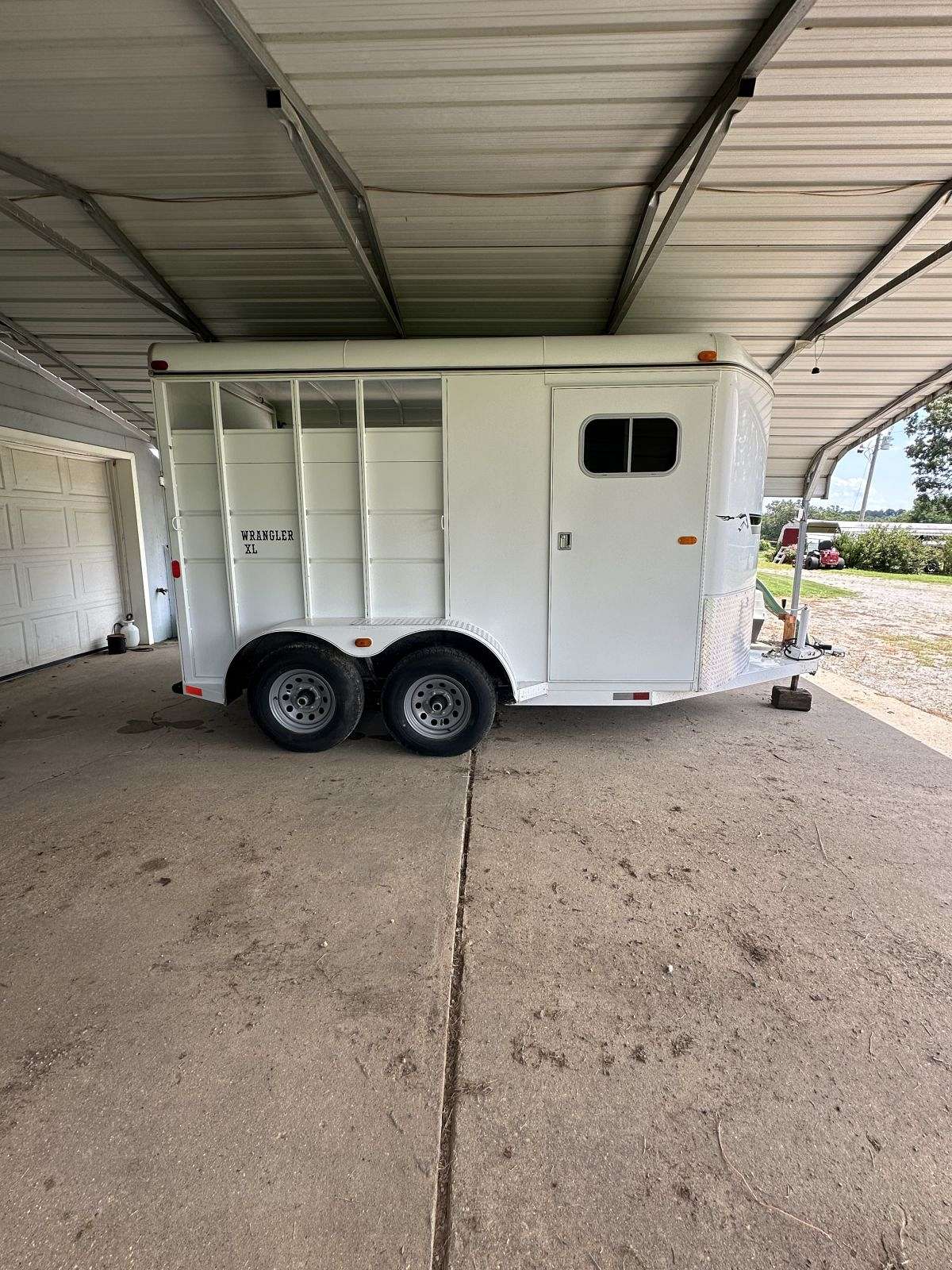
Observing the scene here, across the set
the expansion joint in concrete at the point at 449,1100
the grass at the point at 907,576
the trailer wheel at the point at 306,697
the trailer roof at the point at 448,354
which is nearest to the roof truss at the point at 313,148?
the trailer roof at the point at 448,354

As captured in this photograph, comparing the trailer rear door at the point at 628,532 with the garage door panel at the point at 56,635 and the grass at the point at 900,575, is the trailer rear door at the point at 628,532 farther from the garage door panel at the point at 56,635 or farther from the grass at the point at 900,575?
the grass at the point at 900,575

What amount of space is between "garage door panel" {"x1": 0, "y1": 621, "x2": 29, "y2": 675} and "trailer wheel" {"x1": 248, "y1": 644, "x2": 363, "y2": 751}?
4.24 meters

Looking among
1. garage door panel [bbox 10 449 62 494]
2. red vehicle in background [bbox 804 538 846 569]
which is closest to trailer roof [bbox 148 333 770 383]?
garage door panel [bbox 10 449 62 494]

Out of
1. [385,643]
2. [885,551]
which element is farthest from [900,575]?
[385,643]

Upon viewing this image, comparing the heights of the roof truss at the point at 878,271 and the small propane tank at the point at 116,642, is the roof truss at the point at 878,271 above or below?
above

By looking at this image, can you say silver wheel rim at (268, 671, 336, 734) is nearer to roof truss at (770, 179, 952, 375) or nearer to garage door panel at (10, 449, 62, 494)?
garage door panel at (10, 449, 62, 494)

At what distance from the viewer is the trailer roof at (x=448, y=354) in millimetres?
3979

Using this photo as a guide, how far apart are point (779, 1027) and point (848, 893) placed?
1.06m

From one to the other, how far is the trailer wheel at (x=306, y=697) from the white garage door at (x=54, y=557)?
4.37 m

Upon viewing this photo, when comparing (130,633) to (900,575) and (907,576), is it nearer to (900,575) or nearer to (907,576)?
(907,576)

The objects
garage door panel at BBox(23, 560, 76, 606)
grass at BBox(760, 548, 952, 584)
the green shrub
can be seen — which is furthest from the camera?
the green shrub

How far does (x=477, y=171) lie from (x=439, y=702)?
358cm

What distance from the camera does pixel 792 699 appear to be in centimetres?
564

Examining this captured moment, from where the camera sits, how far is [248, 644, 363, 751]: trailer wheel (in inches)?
173
